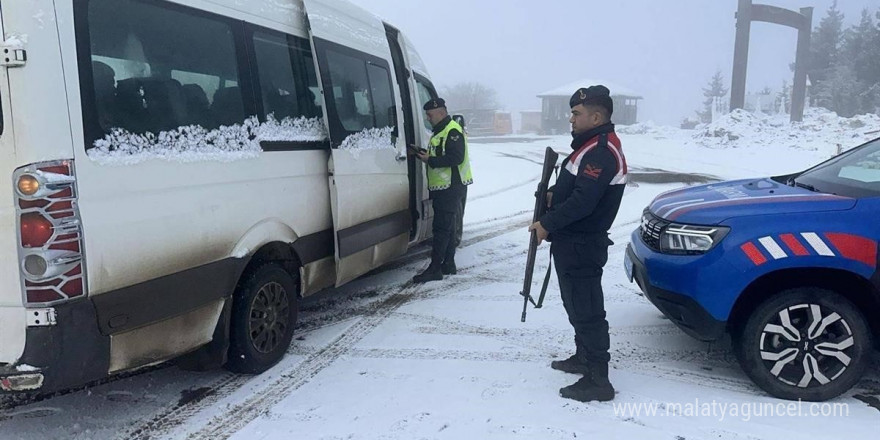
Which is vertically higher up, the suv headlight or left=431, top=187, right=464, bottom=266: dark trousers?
the suv headlight

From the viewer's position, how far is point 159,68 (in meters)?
3.09

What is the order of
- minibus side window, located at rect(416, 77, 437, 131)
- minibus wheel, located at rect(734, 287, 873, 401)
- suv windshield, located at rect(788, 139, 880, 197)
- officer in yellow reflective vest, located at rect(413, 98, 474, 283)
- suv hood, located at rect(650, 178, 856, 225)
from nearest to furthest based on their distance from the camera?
minibus wheel, located at rect(734, 287, 873, 401) → suv hood, located at rect(650, 178, 856, 225) → suv windshield, located at rect(788, 139, 880, 197) → officer in yellow reflective vest, located at rect(413, 98, 474, 283) → minibus side window, located at rect(416, 77, 437, 131)

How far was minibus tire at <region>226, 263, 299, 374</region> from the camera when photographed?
143 inches

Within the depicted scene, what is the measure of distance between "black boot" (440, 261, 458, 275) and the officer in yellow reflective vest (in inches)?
7.2

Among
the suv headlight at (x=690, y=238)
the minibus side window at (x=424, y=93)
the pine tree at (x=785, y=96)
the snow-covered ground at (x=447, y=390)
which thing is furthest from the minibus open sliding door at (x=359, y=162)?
the pine tree at (x=785, y=96)

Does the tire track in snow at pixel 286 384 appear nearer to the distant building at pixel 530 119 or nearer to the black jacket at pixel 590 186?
the black jacket at pixel 590 186

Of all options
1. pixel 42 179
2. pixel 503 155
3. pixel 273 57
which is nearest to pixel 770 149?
pixel 503 155

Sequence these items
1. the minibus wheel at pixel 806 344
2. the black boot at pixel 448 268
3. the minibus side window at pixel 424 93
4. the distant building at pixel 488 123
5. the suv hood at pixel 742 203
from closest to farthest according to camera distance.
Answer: the minibus wheel at pixel 806 344
the suv hood at pixel 742 203
the black boot at pixel 448 268
the minibus side window at pixel 424 93
the distant building at pixel 488 123

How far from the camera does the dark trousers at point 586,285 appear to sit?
339 centimetres

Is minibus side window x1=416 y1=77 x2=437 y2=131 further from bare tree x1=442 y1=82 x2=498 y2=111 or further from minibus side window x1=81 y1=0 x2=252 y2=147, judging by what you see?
bare tree x1=442 y1=82 x2=498 y2=111

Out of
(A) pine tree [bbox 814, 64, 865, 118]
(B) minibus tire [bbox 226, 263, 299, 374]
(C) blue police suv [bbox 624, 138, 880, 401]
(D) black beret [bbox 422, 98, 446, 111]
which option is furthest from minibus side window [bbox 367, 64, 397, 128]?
(A) pine tree [bbox 814, 64, 865, 118]

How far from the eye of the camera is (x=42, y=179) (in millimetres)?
2500

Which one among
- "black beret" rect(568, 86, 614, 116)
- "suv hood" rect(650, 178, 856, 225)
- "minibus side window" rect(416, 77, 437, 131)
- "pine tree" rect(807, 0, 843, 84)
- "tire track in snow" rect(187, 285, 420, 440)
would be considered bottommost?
"tire track in snow" rect(187, 285, 420, 440)

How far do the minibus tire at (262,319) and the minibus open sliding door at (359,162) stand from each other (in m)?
0.59
